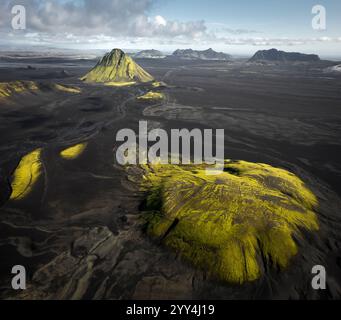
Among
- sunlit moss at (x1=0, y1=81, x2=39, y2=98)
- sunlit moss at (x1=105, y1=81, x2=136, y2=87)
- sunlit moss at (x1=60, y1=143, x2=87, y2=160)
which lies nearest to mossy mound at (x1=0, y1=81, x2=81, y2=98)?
sunlit moss at (x1=0, y1=81, x2=39, y2=98)

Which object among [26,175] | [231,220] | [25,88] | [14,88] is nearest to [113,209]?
[231,220]

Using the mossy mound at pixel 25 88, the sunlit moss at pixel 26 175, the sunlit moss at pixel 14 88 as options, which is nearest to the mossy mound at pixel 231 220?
the sunlit moss at pixel 26 175

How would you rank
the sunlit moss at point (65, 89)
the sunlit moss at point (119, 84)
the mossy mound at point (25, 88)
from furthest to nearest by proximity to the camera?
the sunlit moss at point (119, 84) → the sunlit moss at point (65, 89) → the mossy mound at point (25, 88)

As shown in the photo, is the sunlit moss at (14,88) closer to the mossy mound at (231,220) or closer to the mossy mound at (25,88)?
the mossy mound at (25,88)

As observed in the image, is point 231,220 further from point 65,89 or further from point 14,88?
point 65,89
